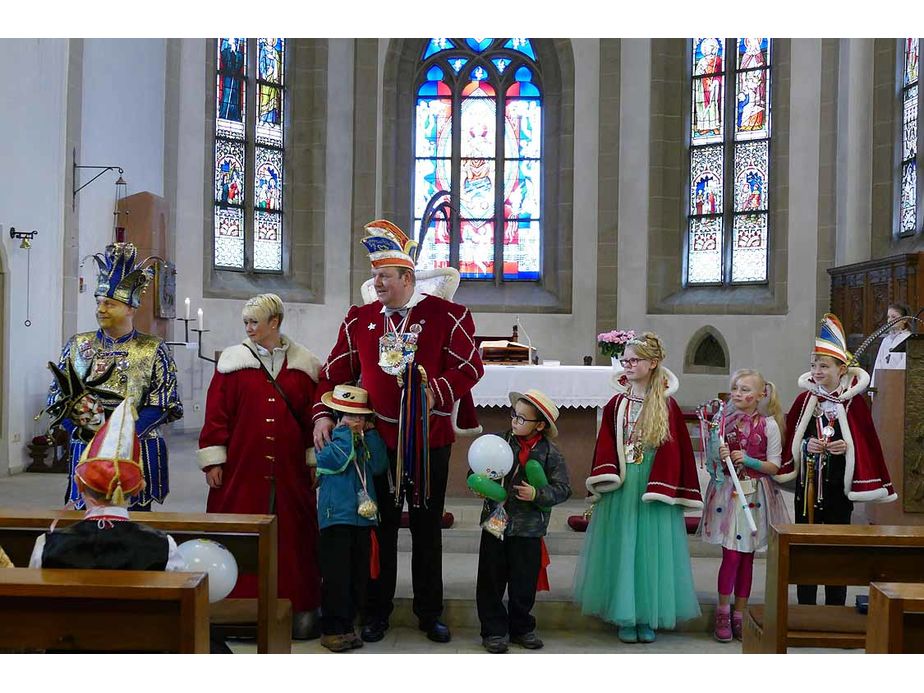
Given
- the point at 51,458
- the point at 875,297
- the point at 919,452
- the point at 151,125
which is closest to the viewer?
the point at 919,452

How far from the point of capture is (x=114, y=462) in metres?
2.71

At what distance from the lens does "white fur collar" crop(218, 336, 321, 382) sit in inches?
177

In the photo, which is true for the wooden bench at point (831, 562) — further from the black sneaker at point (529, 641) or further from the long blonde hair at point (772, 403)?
the long blonde hair at point (772, 403)

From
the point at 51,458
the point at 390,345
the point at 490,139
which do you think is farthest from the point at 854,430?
the point at 490,139

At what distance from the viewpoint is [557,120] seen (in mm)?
13758

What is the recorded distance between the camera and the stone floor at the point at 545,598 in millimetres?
4414

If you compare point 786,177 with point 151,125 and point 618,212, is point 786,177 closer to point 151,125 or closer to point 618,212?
point 618,212

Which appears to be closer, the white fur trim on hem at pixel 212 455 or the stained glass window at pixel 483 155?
the white fur trim on hem at pixel 212 455

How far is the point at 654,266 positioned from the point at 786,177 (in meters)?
1.96

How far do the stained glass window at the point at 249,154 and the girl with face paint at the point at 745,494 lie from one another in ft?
30.2

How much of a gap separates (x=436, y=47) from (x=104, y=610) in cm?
1251

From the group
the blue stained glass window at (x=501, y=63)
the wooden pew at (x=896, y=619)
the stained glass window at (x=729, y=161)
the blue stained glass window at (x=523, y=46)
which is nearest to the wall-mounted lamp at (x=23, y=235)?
the blue stained glass window at (x=501, y=63)

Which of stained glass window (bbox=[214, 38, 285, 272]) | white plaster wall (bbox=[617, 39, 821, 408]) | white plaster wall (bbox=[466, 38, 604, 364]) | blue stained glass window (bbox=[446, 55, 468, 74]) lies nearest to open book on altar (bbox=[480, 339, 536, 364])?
→ white plaster wall (bbox=[617, 39, 821, 408])

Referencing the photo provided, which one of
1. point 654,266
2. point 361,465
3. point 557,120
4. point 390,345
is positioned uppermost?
point 557,120
